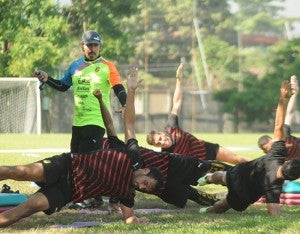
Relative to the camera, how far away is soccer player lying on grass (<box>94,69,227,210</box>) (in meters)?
8.83

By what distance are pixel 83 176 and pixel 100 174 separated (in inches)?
6.8

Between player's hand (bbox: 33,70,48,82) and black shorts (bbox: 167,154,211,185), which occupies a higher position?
player's hand (bbox: 33,70,48,82)

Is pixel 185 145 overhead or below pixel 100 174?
overhead

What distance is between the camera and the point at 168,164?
9547mm

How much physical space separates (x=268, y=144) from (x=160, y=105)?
44040 mm

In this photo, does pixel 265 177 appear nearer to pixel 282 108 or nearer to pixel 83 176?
pixel 282 108

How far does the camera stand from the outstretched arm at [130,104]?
28.8 feet

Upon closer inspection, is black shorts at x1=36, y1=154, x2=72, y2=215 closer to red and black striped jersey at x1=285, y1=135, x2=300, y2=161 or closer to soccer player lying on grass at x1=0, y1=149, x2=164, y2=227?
soccer player lying on grass at x1=0, y1=149, x2=164, y2=227

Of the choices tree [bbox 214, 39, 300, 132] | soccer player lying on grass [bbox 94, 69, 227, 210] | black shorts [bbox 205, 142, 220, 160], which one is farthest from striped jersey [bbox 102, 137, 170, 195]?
tree [bbox 214, 39, 300, 132]

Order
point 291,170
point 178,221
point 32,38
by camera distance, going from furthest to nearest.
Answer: point 32,38
point 291,170
point 178,221

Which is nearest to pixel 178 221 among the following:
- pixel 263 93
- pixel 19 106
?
pixel 19 106

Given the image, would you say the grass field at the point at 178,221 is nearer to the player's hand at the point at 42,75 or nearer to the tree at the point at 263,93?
the player's hand at the point at 42,75

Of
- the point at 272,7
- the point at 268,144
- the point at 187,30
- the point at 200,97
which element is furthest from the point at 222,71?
the point at 268,144

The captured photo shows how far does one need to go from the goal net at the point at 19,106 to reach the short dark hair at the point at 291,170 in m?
26.3
